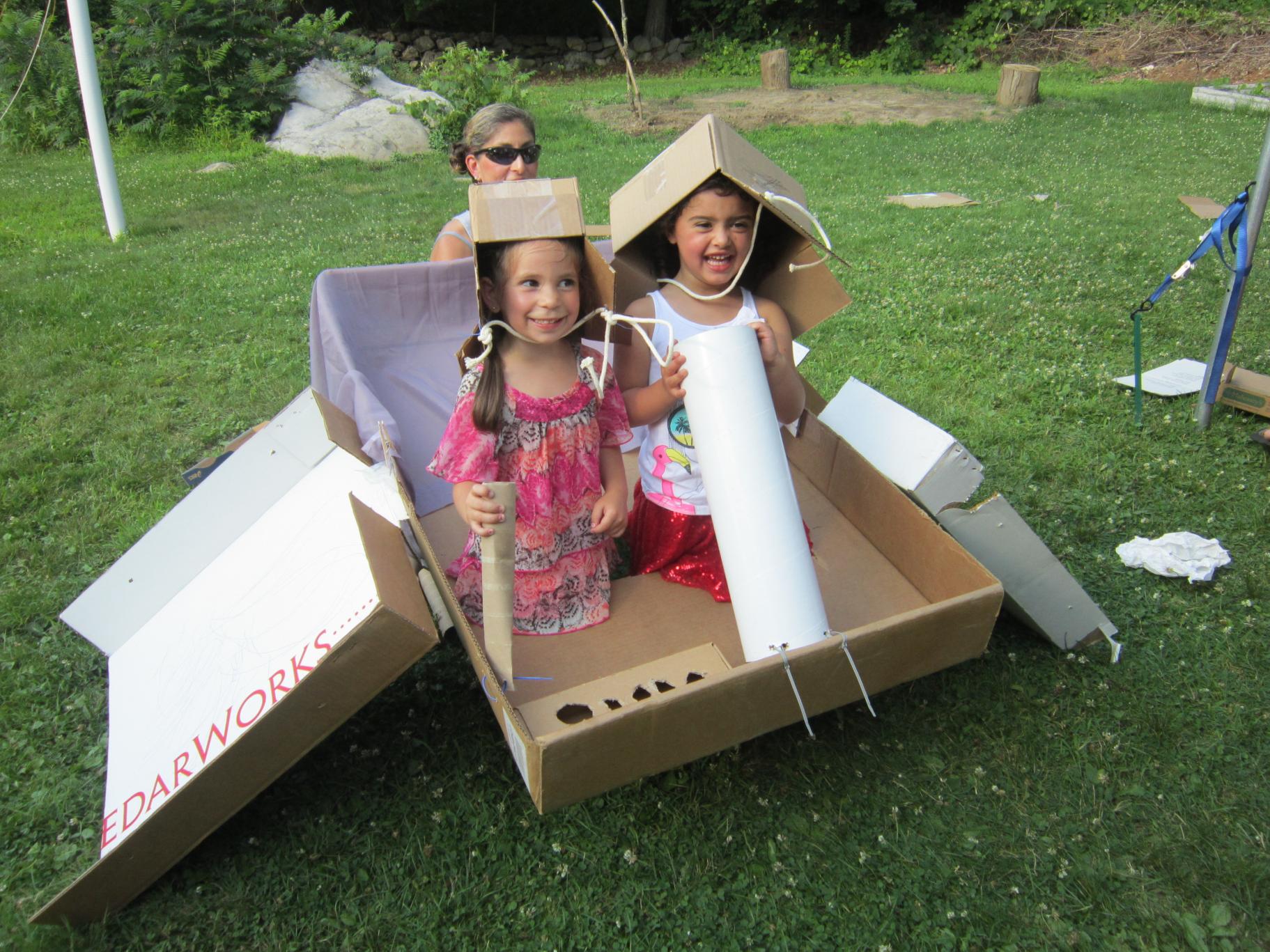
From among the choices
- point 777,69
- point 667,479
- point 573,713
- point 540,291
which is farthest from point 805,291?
point 777,69

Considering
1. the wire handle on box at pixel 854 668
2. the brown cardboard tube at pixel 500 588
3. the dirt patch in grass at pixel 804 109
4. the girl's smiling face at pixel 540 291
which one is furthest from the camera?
the dirt patch in grass at pixel 804 109

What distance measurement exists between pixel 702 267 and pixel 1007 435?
80.8 inches

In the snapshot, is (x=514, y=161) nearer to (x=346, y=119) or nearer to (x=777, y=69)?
(x=346, y=119)

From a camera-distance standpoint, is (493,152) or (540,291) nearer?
(540,291)

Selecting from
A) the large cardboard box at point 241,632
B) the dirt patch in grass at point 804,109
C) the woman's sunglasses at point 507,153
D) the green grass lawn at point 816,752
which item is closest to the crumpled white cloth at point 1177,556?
the green grass lawn at point 816,752

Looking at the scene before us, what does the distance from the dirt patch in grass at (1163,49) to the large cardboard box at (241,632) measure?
565 inches

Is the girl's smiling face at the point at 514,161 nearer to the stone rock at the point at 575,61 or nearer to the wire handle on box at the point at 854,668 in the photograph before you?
the wire handle on box at the point at 854,668

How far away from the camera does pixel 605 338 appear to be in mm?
2236

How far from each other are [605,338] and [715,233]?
385 mm

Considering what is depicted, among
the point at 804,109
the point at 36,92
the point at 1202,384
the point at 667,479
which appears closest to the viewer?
the point at 667,479

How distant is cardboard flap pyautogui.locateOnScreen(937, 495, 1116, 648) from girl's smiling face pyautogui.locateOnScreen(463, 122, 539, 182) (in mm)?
1879

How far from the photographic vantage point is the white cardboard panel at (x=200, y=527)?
2.54 m

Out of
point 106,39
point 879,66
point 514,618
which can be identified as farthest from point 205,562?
point 879,66

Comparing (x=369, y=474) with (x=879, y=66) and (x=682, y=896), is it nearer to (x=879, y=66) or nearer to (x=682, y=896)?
(x=682, y=896)
